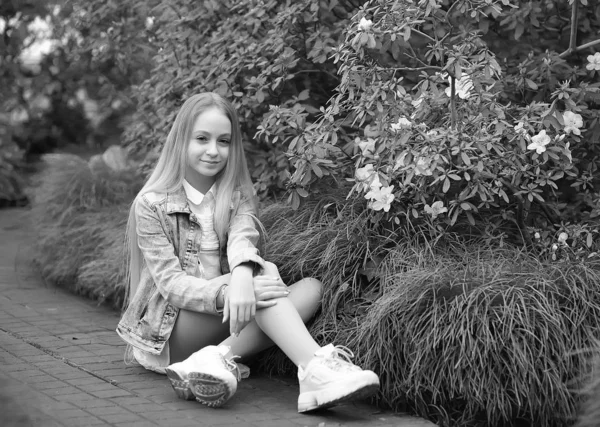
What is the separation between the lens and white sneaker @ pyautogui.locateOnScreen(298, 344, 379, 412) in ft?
12.4

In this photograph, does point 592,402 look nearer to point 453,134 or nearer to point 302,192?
point 453,134

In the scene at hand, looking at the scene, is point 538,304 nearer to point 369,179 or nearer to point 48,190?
point 369,179

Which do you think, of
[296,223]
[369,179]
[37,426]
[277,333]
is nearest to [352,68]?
[369,179]

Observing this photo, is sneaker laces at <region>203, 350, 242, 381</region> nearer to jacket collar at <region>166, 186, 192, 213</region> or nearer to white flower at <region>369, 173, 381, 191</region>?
jacket collar at <region>166, 186, 192, 213</region>

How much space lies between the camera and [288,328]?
4.04m

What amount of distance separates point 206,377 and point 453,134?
1.51 meters

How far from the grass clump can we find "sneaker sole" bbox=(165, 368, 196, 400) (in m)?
1.52

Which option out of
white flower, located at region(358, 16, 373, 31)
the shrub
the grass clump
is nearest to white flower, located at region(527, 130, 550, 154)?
white flower, located at region(358, 16, 373, 31)

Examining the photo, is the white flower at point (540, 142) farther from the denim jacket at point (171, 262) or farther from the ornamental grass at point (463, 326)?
the denim jacket at point (171, 262)

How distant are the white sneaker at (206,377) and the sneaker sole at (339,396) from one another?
0.30 meters

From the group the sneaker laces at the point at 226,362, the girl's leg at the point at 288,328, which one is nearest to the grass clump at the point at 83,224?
the girl's leg at the point at 288,328

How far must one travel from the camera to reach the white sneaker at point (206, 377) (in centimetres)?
393

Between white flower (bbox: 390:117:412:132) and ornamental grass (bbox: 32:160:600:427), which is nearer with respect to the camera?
ornamental grass (bbox: 32:160:600:427)

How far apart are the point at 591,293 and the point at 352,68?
1.48 meters
